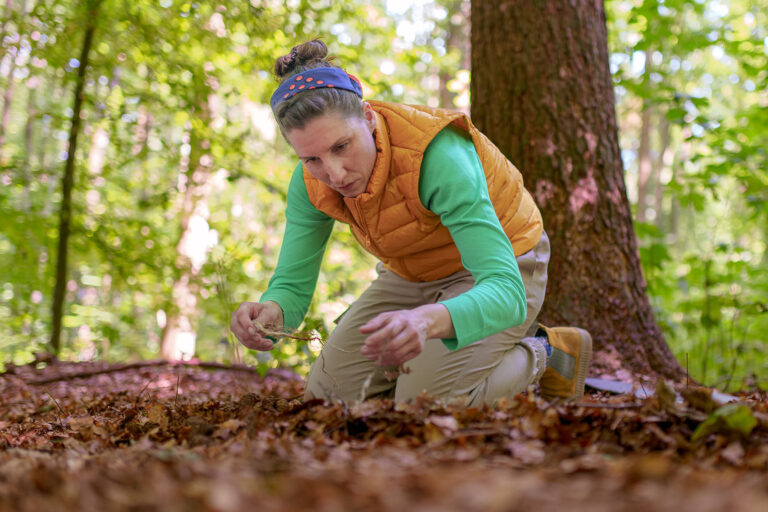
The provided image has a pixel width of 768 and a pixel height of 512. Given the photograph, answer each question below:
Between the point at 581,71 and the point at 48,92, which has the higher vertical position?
the point at 48,92

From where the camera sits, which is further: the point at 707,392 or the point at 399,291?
the point at 399,291

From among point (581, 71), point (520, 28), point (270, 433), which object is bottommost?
point (270, 433)

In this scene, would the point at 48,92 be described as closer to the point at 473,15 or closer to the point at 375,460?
the point at 473,15

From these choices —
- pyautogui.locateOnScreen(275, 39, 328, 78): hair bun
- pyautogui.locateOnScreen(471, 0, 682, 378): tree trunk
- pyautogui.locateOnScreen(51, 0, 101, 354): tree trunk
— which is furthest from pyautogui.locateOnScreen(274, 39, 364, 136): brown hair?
pyautogui.locateOnScreen(51, 0, 101, 354): tree trunk

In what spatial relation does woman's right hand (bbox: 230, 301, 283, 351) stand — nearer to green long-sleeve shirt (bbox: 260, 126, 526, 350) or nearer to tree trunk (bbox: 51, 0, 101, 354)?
green long-sleeve shirt (bbox: 260, 126, 526, 350)

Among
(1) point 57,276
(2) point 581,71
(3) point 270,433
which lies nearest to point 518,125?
(2) point 581,71

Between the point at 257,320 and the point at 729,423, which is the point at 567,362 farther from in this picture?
the point at 257,320

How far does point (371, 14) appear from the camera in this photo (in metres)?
8.02

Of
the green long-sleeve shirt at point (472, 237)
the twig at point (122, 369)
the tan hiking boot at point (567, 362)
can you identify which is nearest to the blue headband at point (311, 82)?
the green long-sleeve shirt at point (472, 237)

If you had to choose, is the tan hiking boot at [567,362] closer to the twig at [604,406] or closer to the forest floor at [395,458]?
the forest floor at [395,458]

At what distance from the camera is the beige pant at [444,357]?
8.40 ft

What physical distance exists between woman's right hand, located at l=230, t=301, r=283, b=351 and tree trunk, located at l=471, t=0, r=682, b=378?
173cm

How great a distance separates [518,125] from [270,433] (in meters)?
2.54

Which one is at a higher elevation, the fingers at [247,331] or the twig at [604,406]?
the fingers at [247,331]
